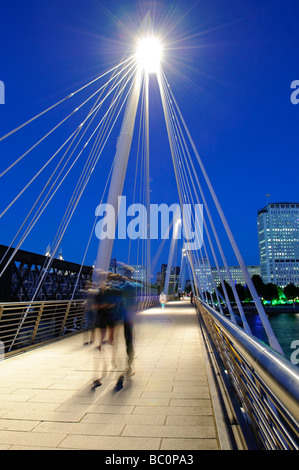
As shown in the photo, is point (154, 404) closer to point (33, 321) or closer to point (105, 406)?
point (105, 406)

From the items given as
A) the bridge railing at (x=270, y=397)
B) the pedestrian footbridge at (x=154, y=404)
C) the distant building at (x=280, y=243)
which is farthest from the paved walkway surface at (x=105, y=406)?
the distant building at (x=280, y=243)

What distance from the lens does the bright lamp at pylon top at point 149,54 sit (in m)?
15.1

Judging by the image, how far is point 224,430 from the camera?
9.23ft

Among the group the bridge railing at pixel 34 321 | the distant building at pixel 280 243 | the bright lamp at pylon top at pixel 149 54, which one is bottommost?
the bridge railing at pixel 34 321

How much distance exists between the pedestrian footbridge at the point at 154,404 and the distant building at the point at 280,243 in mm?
129340

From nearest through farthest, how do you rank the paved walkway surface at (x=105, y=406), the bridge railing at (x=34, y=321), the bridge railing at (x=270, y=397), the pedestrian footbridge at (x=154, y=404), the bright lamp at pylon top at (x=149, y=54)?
1. the bridge railing at (x=270, y=397)
2. the pedestrian footbridge at (x=154, y=404)
3. the paved walkway surface at (x=105, y=406)
4. the bridge railing at (x=34, y=321)
5. the bright lamp at pylon top at (x=149, y=54)

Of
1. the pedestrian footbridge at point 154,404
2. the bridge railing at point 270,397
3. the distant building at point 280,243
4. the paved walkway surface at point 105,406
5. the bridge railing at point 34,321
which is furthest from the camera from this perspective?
the distant building at point 280,243

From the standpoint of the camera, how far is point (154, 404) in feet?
12.4

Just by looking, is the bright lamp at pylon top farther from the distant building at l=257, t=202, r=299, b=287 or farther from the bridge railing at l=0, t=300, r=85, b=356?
the distant building at l=257, t=202, r=299, b=287

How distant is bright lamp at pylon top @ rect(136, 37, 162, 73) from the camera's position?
49.5ft

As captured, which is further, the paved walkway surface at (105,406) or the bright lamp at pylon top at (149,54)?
the bright lamp at pylon top at (149,54)

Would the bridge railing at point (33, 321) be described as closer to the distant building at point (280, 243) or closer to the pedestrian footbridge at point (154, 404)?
the pedestrian footbridge at point (154, 404)
